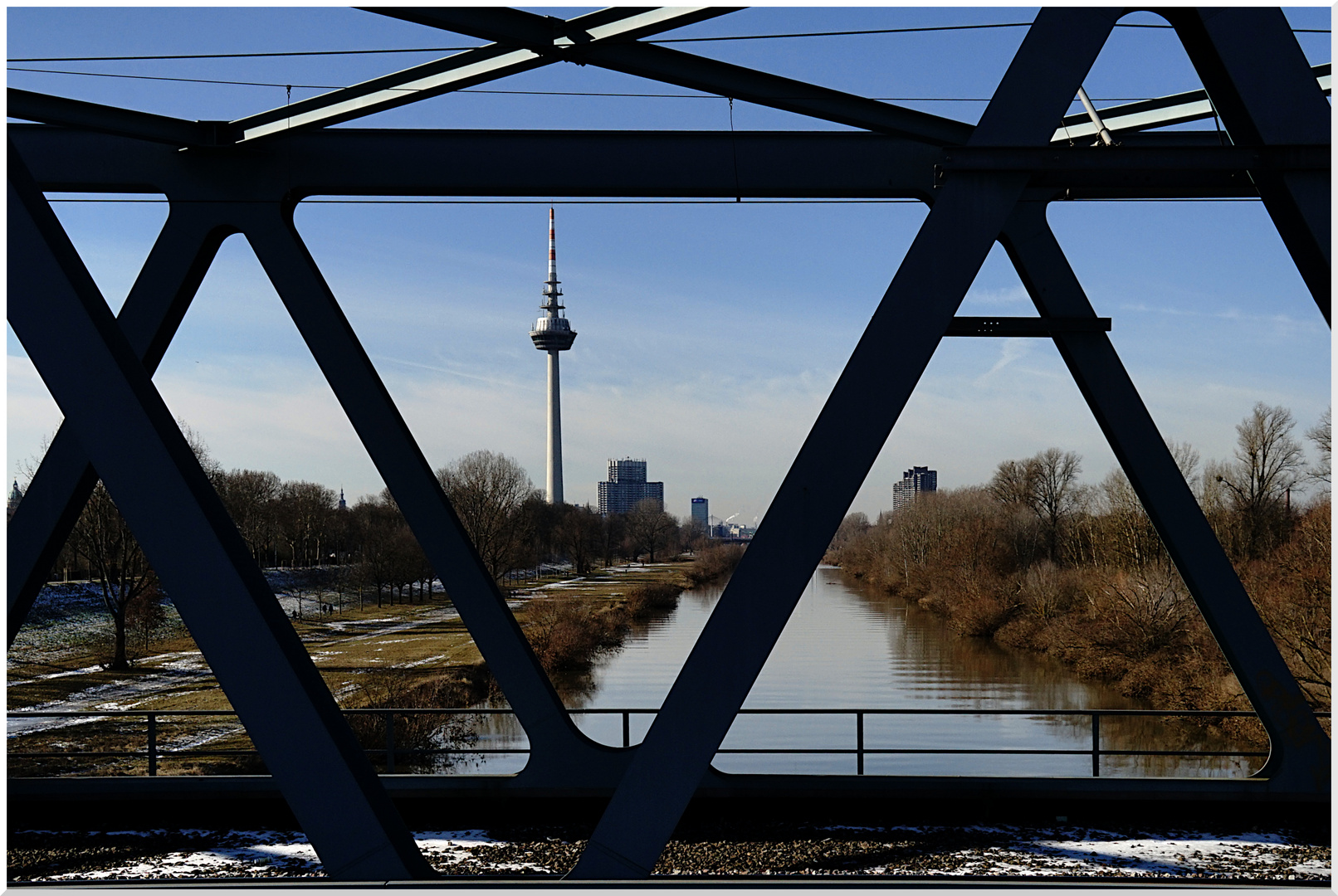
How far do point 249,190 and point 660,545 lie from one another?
103 meters

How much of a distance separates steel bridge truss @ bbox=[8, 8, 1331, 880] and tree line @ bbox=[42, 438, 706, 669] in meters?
27.5

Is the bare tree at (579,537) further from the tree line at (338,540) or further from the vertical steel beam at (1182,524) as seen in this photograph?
the vertical steel beam at (1182,524)

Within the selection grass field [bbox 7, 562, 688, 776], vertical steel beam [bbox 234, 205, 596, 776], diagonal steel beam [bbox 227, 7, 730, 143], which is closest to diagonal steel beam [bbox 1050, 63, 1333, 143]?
diagonal steel beam [bbox 227, 7, 730, 143]

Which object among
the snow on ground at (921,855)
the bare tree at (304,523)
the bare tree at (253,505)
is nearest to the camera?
the snow on ground at (921,855)

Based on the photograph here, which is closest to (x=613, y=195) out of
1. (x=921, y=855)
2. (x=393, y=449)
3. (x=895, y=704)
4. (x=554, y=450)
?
(x=393, y=449)

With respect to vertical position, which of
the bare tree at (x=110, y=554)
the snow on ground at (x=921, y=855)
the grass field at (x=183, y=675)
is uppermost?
the bare tree at (x=110, y=554)

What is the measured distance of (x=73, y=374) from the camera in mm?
3156

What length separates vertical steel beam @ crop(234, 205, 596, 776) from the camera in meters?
7.18

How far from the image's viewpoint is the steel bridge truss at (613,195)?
3154 mm

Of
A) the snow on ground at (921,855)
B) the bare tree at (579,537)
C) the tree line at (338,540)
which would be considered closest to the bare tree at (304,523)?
the tree line at (338,540)

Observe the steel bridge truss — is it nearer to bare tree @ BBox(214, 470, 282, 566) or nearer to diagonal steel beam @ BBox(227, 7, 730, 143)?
diagonal steel beam @ BBox(227, 7, 730, 143)

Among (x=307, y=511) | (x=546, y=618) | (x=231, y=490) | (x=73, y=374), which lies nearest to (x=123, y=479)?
(x=73, y=374)

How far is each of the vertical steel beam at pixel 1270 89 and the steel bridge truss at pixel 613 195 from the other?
0.4 inches

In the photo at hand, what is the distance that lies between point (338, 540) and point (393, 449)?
61.6 meters
